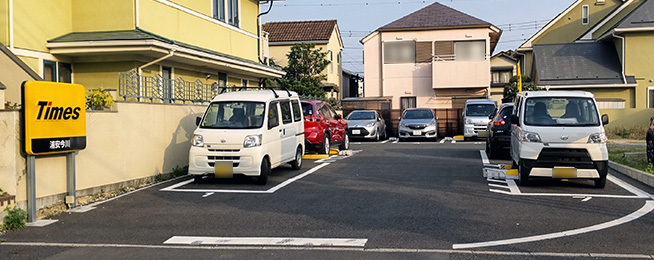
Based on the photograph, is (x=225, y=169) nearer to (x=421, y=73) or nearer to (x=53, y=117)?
(x=53, y=117)

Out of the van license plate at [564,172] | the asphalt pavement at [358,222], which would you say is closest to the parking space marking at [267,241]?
the asphalt pavement at [358,222]

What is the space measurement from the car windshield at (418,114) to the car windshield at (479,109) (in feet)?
5.75

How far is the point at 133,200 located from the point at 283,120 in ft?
13.8

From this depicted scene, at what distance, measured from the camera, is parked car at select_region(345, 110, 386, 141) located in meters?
25.9

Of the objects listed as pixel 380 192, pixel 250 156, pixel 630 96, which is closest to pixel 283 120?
pixel 250 156

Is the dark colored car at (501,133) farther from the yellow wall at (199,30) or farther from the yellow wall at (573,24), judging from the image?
the yellow wall at (573,24)

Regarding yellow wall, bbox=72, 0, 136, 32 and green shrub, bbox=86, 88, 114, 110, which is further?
yellow wall, bbox=72, 0, 136, 32

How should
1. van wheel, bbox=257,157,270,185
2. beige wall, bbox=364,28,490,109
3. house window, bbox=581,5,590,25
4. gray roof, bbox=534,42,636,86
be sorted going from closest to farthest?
van wheel, bbox=257,157,270,185 < gray roof, bbox=534,42,636,86 < beige wall, bbox=364,28,490,109 < house window, bbox=581,5,590,25

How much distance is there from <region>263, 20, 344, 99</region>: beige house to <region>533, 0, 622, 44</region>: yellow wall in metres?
14.8

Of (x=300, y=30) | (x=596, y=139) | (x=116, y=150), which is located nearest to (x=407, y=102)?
(x=300, y=30)

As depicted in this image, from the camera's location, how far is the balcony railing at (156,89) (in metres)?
12.9

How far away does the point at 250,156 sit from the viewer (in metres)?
11.8

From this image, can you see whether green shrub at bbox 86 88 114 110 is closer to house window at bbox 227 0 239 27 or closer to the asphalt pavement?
the asphalt pavement

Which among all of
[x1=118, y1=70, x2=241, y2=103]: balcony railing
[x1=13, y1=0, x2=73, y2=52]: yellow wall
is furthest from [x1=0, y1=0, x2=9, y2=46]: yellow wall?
[x1=118, y1=70, x2=241, y2=103]: balcony railing
